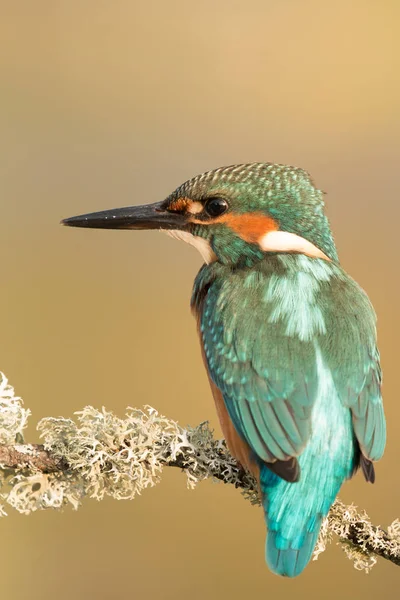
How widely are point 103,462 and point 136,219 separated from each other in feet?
1.96

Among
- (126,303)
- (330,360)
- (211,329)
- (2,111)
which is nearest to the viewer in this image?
(330,360)

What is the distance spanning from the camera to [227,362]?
169 centimetres

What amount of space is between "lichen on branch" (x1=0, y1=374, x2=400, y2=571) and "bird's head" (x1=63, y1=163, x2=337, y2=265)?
38 cm

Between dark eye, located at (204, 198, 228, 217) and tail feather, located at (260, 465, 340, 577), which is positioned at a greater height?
dark eye, located at (204, 198, 228, 217)

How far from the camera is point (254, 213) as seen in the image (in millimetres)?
1820

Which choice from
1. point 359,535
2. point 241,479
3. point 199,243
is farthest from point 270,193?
point 359,535

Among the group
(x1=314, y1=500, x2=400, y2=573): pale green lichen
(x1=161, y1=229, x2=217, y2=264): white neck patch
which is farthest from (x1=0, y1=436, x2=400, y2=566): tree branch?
(x1=161, y1=229, x2=217, y2=264): white neck patch

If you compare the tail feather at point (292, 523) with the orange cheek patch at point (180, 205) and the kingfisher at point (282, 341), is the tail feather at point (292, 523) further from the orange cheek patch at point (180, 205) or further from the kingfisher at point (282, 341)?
the orange cheek patch at point (180, 205)

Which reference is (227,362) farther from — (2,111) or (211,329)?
(2,111)

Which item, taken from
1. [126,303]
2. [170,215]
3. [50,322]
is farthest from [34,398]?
[170,215]

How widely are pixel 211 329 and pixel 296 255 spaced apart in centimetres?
21

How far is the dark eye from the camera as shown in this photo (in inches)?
71.9

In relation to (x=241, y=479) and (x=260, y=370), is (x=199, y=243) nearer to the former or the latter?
(x=260, y=370)

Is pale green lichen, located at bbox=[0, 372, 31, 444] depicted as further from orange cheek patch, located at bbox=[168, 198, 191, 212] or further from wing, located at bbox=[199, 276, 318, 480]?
orange cheek patch, located at bbox=[168, 198, 191, 212]
